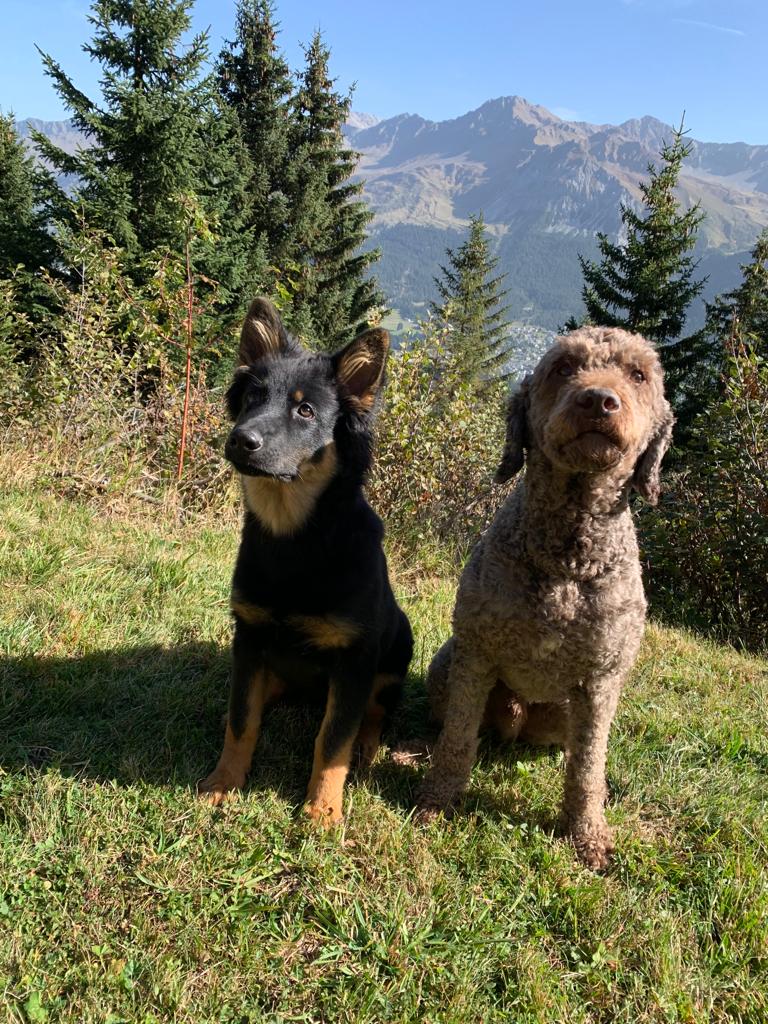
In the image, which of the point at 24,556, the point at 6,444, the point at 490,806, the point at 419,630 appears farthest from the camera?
the point at 6,444

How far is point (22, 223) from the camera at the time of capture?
20.8 m

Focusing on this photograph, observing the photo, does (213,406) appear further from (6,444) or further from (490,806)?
(490,806)

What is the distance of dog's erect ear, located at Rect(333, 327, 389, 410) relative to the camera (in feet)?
9.59

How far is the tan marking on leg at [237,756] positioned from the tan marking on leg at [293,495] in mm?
694

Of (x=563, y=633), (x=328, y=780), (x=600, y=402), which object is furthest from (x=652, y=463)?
(x=328, y=780)

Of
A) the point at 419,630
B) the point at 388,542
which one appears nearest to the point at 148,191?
the point at 388,542

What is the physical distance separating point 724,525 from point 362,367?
5.33m

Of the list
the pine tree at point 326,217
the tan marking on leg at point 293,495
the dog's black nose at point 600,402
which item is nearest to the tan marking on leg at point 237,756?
the tan marking on leg at point 293,495

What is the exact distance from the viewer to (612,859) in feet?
8.75

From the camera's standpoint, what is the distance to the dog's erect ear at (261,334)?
9.95 feet

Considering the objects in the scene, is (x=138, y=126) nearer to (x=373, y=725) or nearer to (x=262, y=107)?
(x=262, y=107)

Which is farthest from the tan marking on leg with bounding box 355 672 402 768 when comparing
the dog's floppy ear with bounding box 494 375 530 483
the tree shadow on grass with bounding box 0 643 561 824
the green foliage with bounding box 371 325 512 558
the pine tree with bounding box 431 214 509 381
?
the pine tree with bounding box 431 214 509 381

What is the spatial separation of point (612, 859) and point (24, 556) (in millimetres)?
3704

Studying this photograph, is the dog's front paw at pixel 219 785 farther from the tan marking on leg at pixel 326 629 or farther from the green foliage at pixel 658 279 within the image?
the green foliage at pixel 658 279
